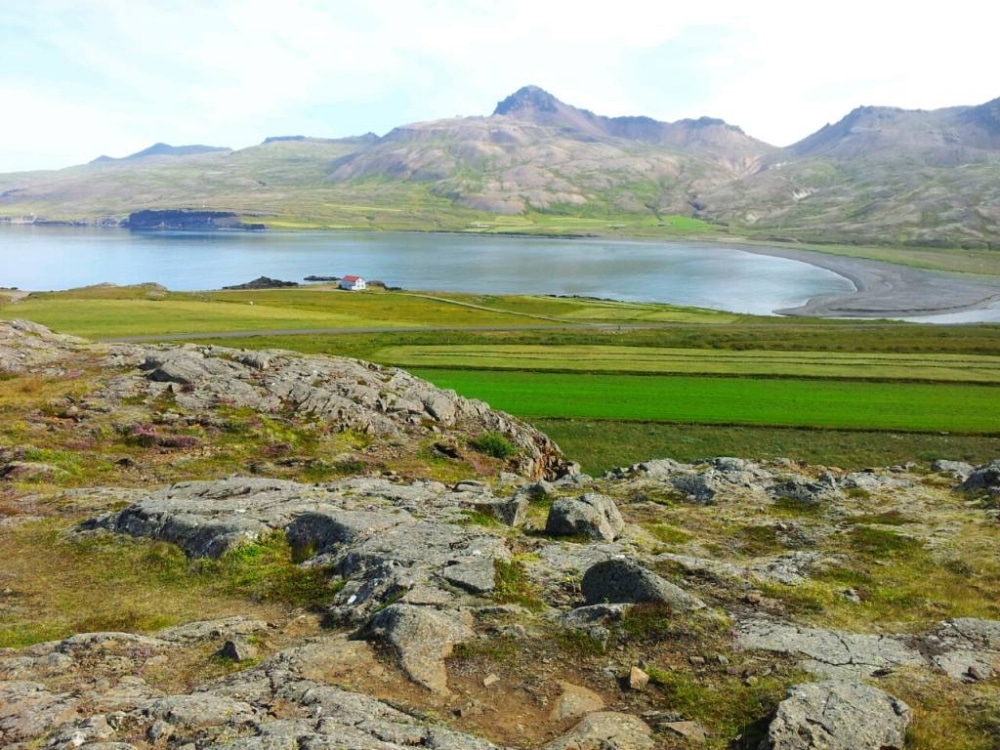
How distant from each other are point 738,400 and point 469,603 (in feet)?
177

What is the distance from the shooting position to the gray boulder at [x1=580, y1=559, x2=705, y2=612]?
1596 cm

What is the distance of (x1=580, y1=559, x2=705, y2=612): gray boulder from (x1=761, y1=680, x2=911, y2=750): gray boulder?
3631mm

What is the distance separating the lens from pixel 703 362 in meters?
82.8

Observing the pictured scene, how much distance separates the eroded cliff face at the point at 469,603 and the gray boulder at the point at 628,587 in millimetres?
62

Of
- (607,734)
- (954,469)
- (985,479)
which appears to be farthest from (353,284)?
(607,734)

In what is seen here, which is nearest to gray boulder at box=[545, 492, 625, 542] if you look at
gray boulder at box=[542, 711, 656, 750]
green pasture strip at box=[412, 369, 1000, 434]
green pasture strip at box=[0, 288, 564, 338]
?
gray boulder at box=[542, 711, 656, 750]

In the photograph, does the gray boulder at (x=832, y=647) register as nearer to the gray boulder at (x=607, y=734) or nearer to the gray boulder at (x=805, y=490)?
the gray boulder at (x=607, y=734)

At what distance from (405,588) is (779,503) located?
19.5 metres

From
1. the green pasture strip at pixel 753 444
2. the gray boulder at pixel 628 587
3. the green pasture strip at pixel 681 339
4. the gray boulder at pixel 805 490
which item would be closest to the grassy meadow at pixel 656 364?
the green pasture strip at pixel 753 444

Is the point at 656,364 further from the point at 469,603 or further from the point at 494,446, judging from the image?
the point at 469,603

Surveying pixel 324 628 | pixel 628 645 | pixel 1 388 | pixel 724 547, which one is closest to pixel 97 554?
pixel 324 628

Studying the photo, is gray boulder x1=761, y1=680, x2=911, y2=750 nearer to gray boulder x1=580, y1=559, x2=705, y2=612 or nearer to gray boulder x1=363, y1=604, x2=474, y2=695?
gray boulder x1=580, y1=559, x2=705, y2=612

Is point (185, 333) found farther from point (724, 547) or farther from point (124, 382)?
point (724, 547)

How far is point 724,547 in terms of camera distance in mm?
23656
